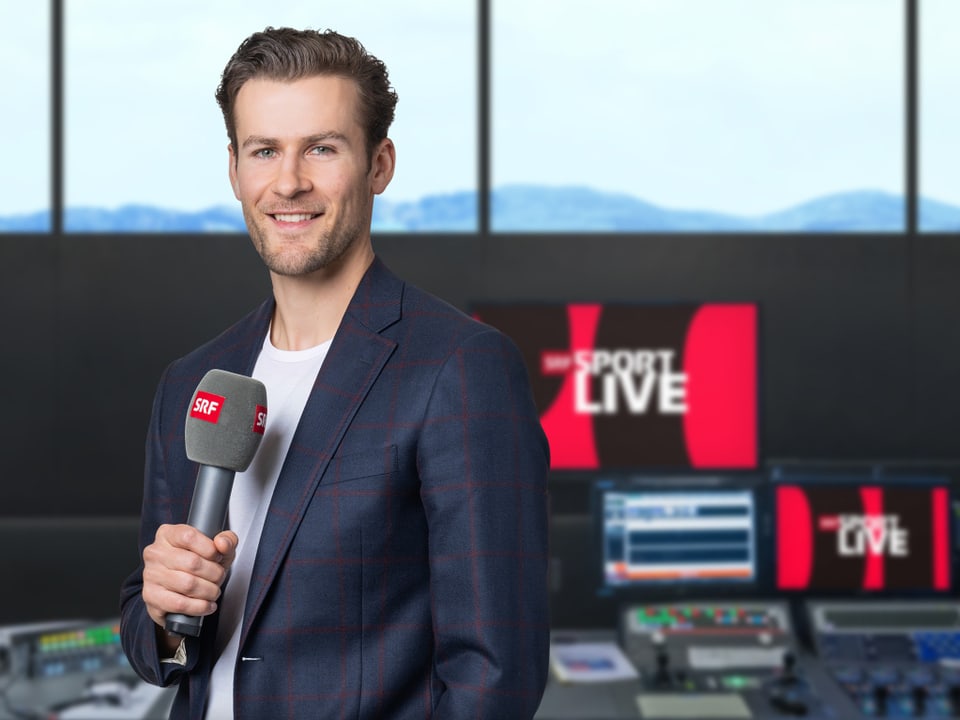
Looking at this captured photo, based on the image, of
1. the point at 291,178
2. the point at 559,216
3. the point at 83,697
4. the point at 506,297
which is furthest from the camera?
the point at 559,216

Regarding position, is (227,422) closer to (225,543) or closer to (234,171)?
(225,543)

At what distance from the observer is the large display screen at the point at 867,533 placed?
9.16 feet

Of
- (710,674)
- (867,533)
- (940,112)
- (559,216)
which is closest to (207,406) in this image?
(710,674)

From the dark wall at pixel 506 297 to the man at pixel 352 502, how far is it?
2.72 meters

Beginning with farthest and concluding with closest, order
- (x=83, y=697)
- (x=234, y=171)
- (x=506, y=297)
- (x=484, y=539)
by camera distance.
Answer: (x=506, y=297)
(x=83, y=697)
(x=234, y=171)
(x=484, y=539)

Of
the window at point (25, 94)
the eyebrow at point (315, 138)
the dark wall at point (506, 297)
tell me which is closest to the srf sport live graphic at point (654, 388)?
the dark wall at point (506, 297)

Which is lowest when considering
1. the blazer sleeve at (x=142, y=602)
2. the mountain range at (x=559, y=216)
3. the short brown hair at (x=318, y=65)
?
the blazer sleeve at (x=142, y=602)

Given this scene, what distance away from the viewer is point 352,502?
930 mm

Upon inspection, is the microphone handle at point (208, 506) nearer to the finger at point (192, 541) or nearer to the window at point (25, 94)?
the finger at point (192, 541)

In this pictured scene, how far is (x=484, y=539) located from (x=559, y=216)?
10.1 ft

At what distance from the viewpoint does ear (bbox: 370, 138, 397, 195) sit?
1.08 meters

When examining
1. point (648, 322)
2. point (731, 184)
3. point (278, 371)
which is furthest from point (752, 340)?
point (278, 371)

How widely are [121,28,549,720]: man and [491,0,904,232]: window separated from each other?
2.99 meters

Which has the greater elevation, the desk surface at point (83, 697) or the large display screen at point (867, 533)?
the large display screen at point (867, 533)
